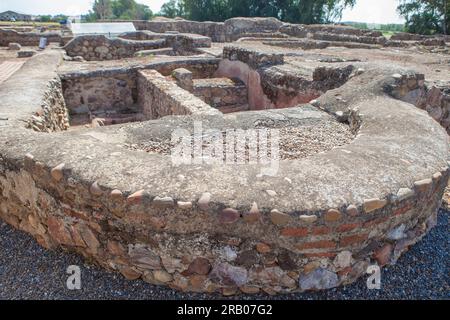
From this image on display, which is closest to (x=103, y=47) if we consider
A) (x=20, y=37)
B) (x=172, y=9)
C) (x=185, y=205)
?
(x=20, y=37)

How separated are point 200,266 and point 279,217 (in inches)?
24.6

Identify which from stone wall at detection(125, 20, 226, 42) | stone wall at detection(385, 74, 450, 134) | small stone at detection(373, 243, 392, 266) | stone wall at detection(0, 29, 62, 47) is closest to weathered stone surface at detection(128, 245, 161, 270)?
small stone at detection(373, 243, 392, 266)

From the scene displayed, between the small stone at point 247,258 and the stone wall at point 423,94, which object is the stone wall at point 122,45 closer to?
the stone wall at point 423,94

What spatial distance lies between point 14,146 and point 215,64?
274 inches

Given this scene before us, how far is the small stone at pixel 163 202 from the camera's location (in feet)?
7.35

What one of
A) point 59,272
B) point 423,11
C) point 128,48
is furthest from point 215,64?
point 423,11

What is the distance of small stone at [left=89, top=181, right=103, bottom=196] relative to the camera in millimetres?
2383

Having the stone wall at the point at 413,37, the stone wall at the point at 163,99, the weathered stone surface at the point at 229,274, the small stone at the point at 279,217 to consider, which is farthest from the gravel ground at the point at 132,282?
the stone wall at the point at 413,37

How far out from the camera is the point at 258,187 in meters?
2.32

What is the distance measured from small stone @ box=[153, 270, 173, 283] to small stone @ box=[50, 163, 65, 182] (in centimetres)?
96

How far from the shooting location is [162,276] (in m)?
2.44

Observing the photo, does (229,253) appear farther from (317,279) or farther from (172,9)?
(172,9)

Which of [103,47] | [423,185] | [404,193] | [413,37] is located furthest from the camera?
[413,37]
